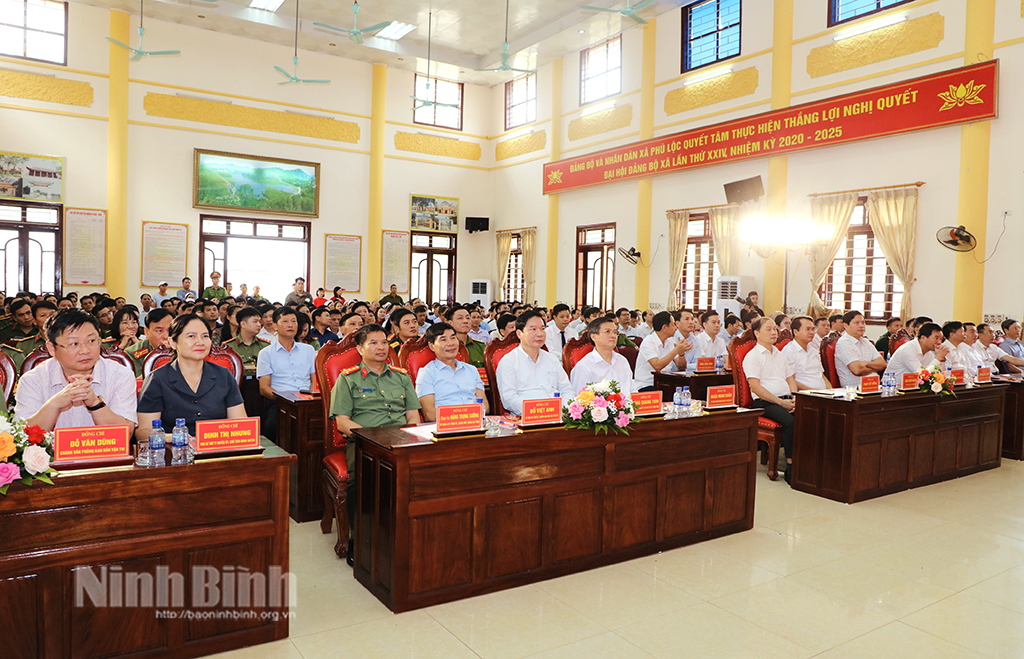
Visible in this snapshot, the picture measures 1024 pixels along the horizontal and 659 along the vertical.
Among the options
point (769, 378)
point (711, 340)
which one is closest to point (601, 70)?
point (711, 340)

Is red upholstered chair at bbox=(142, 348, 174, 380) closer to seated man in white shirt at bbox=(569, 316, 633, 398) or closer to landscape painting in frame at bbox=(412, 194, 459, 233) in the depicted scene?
seated man in white shirt at bbox=(569, 316, 633, 398)

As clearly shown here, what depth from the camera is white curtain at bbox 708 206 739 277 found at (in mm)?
10039

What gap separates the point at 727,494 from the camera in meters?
3.73

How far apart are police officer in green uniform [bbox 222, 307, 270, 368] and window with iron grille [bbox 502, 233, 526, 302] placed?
934 cm

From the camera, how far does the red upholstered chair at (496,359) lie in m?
4.29

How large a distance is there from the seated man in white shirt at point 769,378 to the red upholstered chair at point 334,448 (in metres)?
3.05

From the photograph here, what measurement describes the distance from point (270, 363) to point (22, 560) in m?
2.61

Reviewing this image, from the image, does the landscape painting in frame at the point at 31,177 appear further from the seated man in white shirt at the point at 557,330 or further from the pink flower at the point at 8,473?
the pink flower at the point at 8,473

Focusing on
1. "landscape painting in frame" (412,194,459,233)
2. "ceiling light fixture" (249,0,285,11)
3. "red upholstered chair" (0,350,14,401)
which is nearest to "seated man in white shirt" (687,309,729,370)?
"red upholstered chair" (0,350,14,401)

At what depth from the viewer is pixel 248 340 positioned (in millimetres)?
5238

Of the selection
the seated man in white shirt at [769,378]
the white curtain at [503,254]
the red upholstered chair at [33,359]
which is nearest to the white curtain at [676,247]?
the white curtain at [503,254]

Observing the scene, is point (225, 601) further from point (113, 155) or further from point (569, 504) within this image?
point (113, 155)

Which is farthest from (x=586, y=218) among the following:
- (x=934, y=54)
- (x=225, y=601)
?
(x=225, y=601)

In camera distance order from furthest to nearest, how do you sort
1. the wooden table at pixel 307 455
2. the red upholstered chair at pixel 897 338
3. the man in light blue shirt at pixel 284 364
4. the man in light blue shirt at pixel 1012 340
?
1. the red upholstered chair at pixel 897 338
2. the man in light blue shirt at pixel 1012 340
3. the man in light blue shirt at pixel 284 364
4. the wooden table at pixel 307 455
